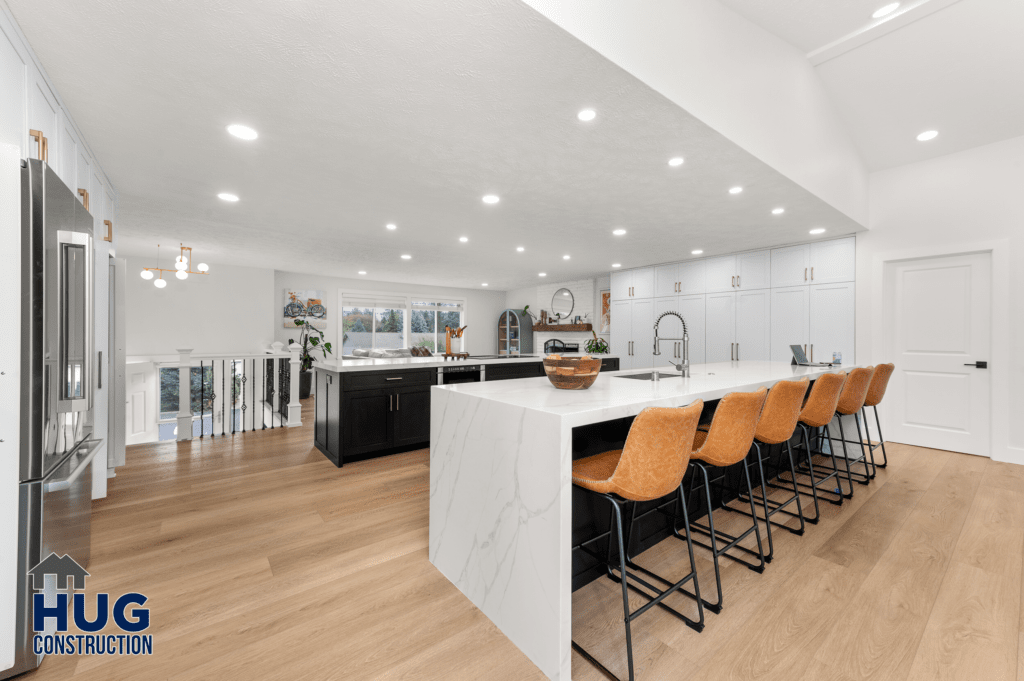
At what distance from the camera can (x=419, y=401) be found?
4.24 m

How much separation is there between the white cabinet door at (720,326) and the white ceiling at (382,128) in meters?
1.25

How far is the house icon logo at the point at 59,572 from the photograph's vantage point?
139 centimetres

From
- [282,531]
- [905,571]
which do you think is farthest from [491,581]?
[905,571]

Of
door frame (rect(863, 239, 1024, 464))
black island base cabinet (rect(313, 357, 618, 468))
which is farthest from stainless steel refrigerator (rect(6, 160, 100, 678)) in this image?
door frame (rect(863, 239, 1024, 464))

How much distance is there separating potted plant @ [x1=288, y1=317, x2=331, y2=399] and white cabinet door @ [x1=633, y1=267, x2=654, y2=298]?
18.9 feet

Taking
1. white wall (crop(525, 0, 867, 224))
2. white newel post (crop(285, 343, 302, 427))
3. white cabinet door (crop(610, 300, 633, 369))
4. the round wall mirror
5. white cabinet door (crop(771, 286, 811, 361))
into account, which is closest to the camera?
white wall (crop(525, 0, 867, 224))

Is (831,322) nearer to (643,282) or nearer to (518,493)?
(643,282)

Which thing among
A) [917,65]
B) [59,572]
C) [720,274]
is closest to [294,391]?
[59,572]

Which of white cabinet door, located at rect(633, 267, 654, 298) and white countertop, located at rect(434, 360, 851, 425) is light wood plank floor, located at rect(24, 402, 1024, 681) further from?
white cabinet door, located at rect(633, 267, 654, 298)

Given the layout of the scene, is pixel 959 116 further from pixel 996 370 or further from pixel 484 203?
pixel 484 203

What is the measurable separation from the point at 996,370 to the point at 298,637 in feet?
18.9

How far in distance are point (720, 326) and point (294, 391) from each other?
18.6ft

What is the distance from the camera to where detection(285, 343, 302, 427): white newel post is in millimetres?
5102

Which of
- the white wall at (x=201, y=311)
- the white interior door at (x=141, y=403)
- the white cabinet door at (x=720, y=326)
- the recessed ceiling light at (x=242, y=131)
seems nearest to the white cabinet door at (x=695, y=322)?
the white cabinet door at (x=720, y=326)
